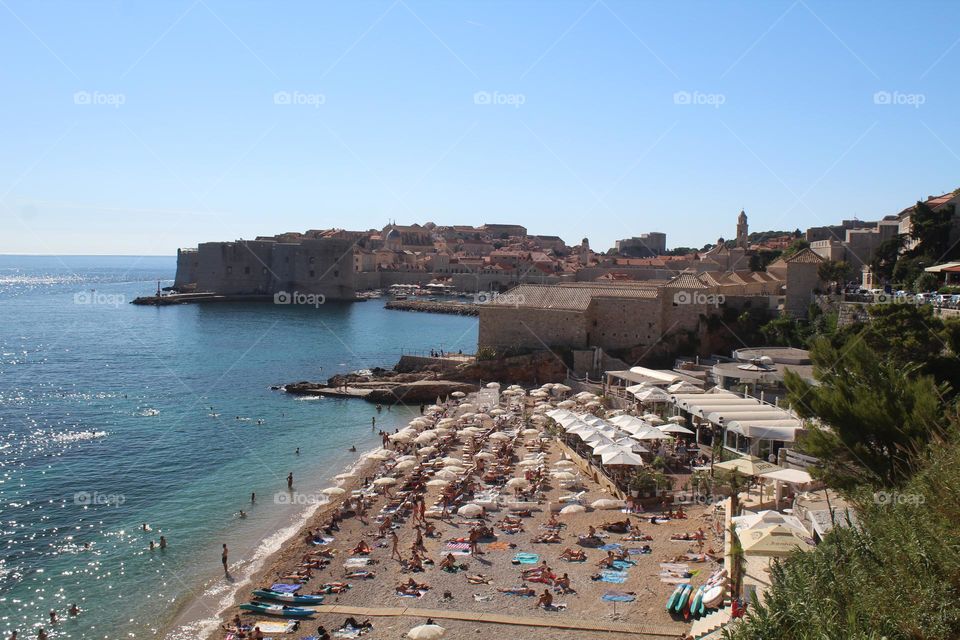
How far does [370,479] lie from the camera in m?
20.0

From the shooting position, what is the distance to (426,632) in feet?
36.2

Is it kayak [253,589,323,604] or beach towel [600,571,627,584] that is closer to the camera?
beach towel [600,571,627,584]

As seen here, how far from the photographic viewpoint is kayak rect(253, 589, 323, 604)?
42.4 feet

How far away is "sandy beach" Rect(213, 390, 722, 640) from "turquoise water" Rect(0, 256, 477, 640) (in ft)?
4.74

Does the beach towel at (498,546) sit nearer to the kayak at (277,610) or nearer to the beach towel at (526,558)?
the beach towel at (526,558)

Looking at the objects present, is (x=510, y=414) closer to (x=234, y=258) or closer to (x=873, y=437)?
(x=873, y=437)

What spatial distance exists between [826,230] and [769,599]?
6812cm

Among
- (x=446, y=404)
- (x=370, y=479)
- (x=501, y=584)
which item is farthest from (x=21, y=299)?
(x=501, y=584)

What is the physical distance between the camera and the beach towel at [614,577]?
12730 millimetres

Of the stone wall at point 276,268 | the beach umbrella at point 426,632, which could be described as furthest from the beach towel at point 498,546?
the stone wall at point 276,268

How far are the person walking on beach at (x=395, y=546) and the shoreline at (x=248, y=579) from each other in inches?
77.9

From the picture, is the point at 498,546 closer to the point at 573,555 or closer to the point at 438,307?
the point at 573,555

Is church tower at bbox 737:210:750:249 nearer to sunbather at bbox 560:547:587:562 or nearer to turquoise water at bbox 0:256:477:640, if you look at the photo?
turquoise water at bbox 0:256:477:640

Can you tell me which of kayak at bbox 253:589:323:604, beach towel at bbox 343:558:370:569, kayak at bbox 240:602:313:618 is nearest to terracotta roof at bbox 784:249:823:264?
beach towel at bbox 343:558:370:569
